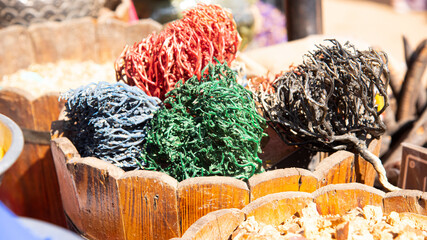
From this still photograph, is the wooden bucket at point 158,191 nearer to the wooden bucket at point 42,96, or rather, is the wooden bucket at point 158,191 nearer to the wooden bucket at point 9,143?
the wooden bucket at point 9,143

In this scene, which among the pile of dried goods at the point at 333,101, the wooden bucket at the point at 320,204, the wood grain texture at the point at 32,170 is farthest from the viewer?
the wood grain texture at the point at 32,170

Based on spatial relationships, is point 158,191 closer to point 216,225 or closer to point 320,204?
point 216,225

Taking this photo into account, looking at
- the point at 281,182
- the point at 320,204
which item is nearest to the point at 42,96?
the point at 281,182

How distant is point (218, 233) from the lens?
107 centimetres

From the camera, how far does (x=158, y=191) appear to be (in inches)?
44.0

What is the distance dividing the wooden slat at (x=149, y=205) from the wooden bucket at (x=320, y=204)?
0.12 metres

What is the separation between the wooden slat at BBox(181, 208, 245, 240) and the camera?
1.02 metres

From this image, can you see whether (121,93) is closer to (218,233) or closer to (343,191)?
(218,233)

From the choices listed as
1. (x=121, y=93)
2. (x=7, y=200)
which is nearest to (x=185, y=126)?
(x=121, y=93)

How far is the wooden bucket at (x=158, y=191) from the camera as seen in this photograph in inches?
43.9

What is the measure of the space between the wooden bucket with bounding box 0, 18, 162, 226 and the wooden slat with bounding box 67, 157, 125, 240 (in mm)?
605


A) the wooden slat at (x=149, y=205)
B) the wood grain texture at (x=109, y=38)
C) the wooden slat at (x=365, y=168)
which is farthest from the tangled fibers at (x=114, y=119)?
the wood grain texture at (x=109, y=38)

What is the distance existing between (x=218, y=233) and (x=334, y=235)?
29cm

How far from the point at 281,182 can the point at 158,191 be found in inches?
13.2
